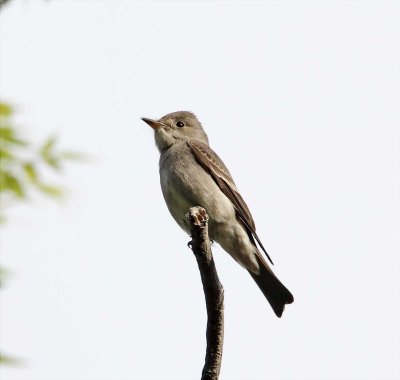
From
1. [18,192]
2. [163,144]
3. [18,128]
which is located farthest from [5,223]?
[163,144]

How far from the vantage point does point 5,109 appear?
3.20 m

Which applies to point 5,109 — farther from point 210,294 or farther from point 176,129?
Answer: point 176,129

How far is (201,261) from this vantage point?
5.28 metres

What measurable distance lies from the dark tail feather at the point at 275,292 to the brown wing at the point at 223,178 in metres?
0.22

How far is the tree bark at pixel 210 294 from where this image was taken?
471cm

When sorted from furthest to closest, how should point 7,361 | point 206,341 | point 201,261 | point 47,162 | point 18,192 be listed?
point 201,261, point 206,341, point 47,162, point 18,192, point 7,361

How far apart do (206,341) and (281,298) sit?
3107 mm

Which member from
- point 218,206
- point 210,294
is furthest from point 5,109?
point 218,206

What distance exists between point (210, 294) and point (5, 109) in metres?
2.32

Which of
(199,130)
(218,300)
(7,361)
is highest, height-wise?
(199,130)

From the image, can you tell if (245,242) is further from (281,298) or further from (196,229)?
(196,229)

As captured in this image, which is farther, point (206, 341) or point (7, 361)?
point (206, 341)

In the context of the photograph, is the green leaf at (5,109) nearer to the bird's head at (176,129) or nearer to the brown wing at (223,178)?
Result: the brown wing at (223,178)

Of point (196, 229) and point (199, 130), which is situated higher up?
point (199, 130)
